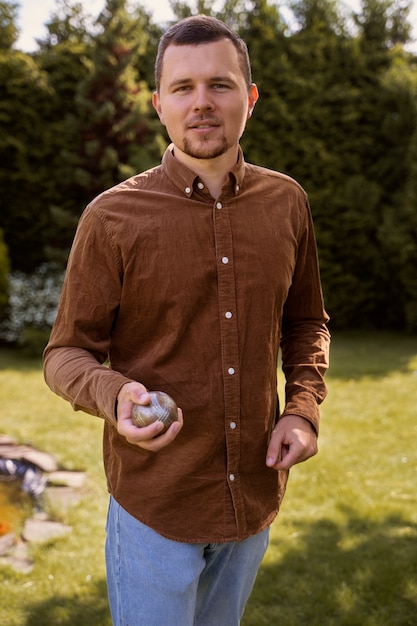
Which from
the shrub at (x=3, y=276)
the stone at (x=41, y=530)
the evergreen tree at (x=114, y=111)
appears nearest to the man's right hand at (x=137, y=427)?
the stone at (x=41, y=530)

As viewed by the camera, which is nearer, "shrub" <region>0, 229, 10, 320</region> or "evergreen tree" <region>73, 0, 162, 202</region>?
"shrub" <region>0, 229, 10, 320</region>

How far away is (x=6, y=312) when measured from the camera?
9.48 m

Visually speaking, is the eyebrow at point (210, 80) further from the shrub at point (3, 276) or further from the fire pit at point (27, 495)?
the shrub at point (3, 276)

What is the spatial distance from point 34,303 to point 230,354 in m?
8.27

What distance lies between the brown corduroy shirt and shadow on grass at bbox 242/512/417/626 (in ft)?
5.71

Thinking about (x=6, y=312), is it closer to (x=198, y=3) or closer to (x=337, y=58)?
(x=198, y=3)

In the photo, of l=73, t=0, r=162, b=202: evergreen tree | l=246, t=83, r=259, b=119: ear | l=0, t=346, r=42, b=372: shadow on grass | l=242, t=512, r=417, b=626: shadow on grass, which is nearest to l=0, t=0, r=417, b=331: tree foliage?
l=73, t=0, r=162, b=202: evergreen tree

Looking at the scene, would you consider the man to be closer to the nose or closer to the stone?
the nose

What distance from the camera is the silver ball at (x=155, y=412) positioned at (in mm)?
1498

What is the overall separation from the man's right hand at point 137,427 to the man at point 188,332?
0.60ft

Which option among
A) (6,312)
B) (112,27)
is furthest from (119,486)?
(112,27)

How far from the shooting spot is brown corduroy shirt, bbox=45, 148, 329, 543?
5.75ft

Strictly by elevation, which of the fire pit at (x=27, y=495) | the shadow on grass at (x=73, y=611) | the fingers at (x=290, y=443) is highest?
the fingers at (x=290, y=443)

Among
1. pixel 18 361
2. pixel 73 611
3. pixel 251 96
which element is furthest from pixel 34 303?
pixel 251 96
